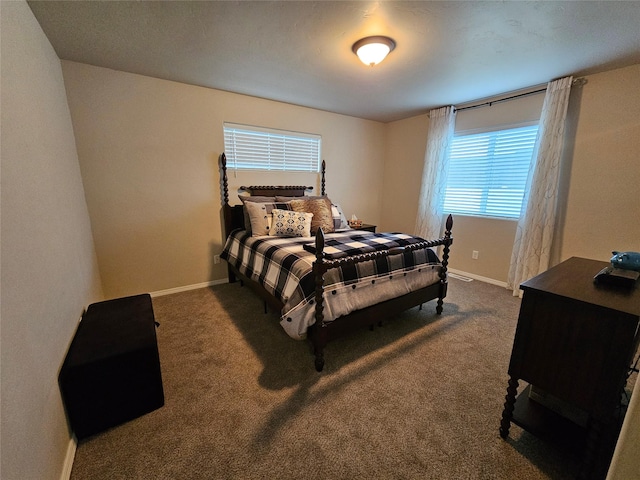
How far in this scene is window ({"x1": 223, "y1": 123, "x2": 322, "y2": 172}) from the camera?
3.28m

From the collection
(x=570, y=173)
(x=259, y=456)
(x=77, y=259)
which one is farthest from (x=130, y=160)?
(x=570, y=173)

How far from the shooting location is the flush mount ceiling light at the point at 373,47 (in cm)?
191

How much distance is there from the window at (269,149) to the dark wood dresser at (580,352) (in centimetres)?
317

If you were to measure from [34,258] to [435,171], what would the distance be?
4.20m

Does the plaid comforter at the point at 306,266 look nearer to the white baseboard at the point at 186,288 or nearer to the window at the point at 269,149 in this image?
the white baseboard at the point at 186,288

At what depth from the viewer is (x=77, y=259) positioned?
1.93m

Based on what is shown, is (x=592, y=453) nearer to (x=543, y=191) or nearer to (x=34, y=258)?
(x=34, y=258)

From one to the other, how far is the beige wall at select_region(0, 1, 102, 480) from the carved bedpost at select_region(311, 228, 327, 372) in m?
1.31

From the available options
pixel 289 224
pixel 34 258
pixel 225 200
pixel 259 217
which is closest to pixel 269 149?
pixel 225 200

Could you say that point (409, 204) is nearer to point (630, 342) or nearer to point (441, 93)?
point (441, 93)

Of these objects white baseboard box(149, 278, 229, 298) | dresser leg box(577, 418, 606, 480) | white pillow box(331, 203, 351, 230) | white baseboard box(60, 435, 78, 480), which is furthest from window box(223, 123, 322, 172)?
dresser leg box(577, 418, 606, 480)

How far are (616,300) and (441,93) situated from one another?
2.94 metres

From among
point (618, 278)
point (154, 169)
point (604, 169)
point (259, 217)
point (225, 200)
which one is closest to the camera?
point (618, 278)

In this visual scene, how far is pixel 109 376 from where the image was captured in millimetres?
1358
